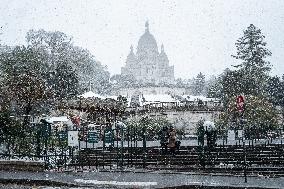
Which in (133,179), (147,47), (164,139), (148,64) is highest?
(147,47)

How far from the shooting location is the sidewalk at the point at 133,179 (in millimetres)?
15078

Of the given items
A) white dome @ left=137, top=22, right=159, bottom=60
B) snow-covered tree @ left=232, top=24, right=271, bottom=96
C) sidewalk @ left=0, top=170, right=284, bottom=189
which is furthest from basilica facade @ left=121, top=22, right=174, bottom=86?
sidewalk @ left=0, top=170, right=284, bottom=189

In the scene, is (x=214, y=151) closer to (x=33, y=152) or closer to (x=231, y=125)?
(x=33, y=152)

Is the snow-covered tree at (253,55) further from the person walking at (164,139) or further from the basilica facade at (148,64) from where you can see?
the basilica facade at (148,64)

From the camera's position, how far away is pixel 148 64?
553 ft

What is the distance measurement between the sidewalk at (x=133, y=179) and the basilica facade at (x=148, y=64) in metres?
148

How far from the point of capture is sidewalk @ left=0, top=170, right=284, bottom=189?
49.5ft

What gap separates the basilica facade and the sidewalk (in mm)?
147636

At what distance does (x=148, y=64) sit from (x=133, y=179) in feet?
501

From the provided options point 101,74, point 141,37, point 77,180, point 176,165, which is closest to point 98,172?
point 77,180

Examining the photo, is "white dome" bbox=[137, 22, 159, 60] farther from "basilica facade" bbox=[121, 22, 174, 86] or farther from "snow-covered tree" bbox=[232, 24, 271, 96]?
"snow-covered tree" bbox=[232, 24, 271, 96]

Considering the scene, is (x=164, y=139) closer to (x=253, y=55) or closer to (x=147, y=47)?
(x=253, y=55)

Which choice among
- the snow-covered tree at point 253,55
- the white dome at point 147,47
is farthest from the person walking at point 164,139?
the white dome at point 147,47

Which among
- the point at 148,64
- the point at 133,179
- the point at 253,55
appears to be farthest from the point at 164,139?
the point at 148,64
